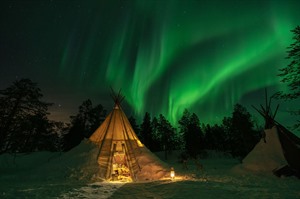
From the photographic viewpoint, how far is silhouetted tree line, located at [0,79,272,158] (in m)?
15.5

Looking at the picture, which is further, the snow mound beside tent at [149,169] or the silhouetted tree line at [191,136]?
the silhouetted tree line at [191,136]

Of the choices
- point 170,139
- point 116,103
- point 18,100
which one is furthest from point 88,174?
point 170,139

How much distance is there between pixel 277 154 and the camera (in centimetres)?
1178

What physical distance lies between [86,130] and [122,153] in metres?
24.2

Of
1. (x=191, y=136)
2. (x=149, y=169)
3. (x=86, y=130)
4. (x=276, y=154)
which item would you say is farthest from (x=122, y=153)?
(x=191, y=136)

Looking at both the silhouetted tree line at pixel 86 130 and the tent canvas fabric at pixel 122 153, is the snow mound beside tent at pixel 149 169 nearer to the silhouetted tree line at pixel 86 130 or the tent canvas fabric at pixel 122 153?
the tent canvas fabric at pixel 122 153

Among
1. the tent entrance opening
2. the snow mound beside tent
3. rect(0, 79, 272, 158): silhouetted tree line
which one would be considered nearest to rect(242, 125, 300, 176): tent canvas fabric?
the snow mound beside tent

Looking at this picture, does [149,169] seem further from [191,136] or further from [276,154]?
[191,136]

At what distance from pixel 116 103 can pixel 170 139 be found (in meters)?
32.8

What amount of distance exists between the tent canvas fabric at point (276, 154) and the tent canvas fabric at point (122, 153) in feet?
19.1

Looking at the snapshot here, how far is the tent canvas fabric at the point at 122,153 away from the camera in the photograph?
1098 cm

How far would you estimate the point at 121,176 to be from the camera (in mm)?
11406

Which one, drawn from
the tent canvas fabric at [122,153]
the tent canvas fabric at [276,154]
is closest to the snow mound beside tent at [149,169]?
the tent canvas fabric at [122,153]

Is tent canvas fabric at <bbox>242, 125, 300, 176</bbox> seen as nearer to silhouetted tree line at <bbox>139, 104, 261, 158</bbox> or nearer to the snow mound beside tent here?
the snow mound beside tent
